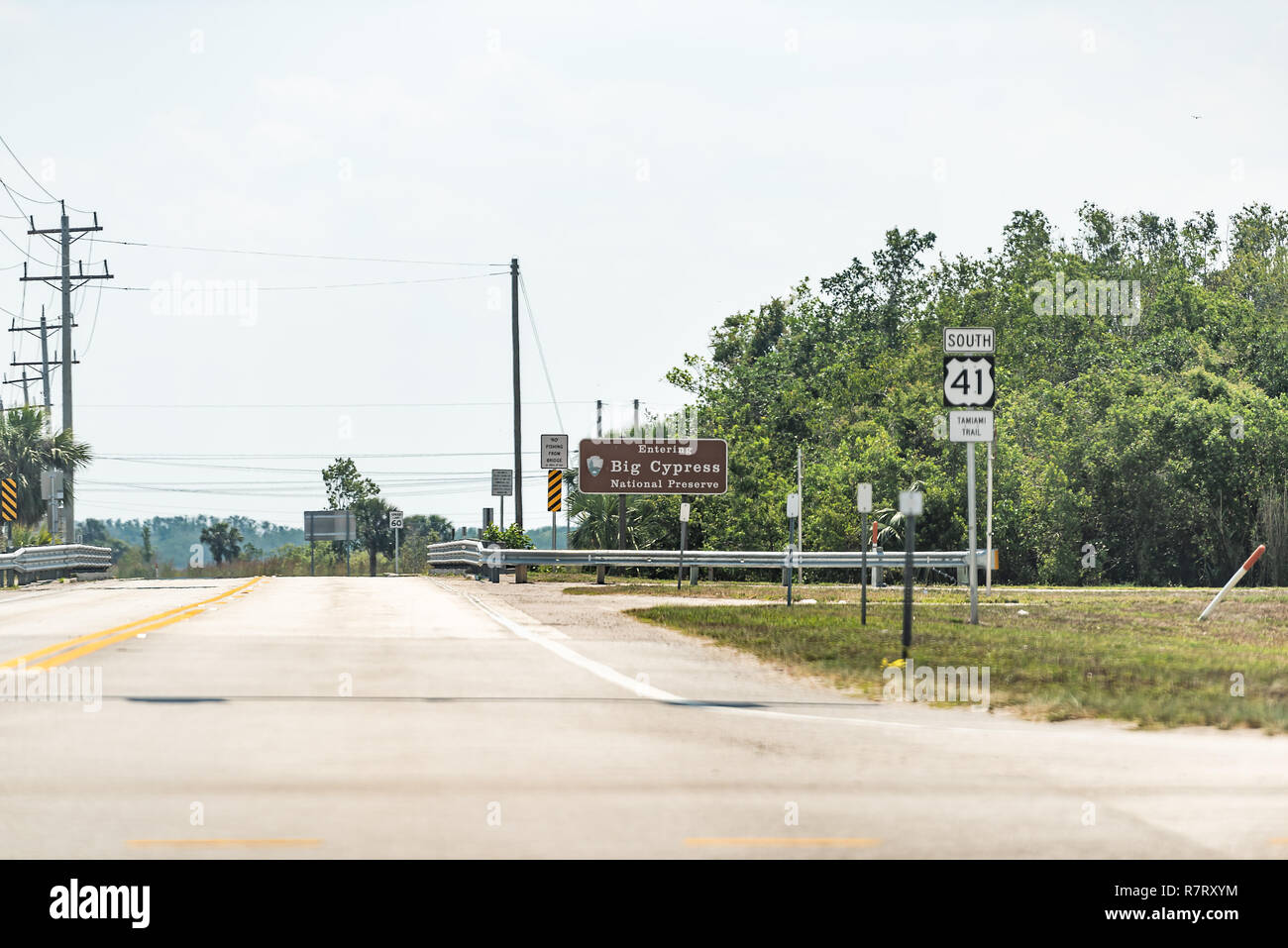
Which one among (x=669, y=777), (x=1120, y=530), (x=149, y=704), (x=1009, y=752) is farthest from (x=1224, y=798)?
(x=1120, y=530)

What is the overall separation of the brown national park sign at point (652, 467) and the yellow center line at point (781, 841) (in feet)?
123

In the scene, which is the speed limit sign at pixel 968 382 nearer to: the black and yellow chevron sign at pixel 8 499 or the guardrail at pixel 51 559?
the guardrail at pixel 51 559

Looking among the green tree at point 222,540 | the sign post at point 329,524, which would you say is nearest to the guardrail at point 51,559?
the sign post at point 329,524

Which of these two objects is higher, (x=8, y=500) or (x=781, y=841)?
(x=8, y=500)

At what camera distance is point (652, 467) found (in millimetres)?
44375

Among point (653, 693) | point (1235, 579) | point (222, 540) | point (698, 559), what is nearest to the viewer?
point (653, 693)

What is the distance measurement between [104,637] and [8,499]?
121ft

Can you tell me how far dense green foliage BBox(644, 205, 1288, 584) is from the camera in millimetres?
43844

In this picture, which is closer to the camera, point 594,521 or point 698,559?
point 698,559

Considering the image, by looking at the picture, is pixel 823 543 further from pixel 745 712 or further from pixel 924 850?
pixel 924 850

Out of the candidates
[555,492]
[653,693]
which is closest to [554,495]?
[555,492]

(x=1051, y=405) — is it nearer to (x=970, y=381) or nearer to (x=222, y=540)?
(x=970, y=381)

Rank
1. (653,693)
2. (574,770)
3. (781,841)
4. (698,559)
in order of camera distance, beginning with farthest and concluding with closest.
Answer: (698,559)
(653,693)
(574,770)
(781,841)
